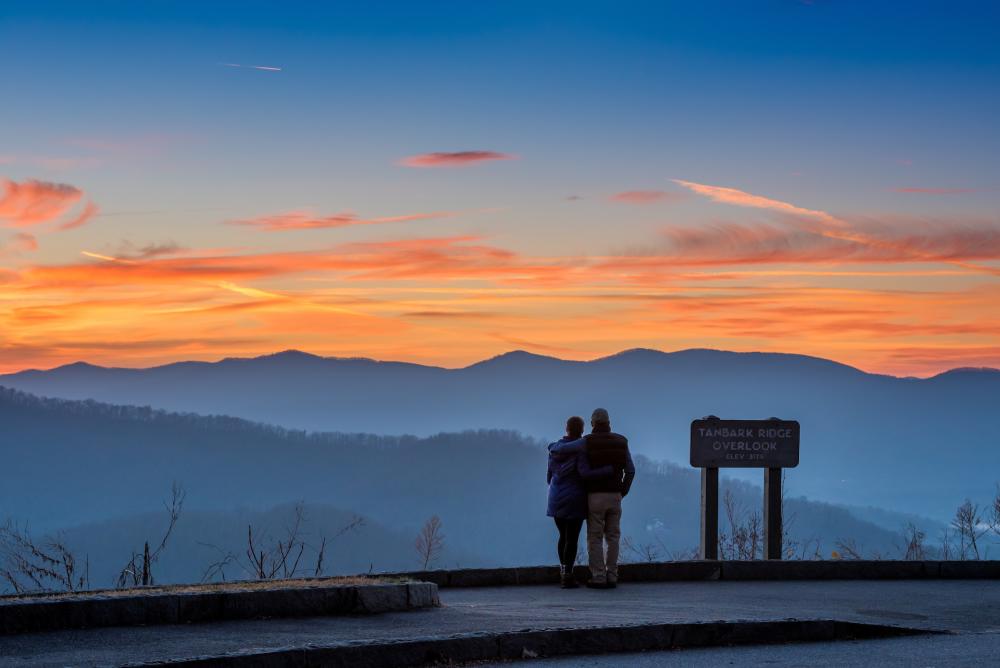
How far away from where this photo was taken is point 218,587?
A: 1154 centimetres

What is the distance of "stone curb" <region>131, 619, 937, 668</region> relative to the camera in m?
8.73

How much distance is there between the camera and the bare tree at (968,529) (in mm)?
18609

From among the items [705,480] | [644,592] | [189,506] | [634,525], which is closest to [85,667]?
[644,592]

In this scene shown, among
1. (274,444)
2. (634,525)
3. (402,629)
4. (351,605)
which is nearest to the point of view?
(402,629)

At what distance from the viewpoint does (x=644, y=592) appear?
13906 millimetres

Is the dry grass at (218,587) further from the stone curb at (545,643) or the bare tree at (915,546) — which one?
the bare tree at (915,546)

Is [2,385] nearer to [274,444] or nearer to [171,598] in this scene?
[274,444]

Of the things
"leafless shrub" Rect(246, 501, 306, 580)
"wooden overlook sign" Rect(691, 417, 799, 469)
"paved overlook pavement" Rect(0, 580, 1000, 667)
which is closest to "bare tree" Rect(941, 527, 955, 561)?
"paved overlook pavement" Rect(0, 580, 1000, 667)

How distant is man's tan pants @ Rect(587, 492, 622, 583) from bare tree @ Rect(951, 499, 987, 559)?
6.09 meters

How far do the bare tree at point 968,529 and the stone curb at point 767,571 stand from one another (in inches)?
96.4

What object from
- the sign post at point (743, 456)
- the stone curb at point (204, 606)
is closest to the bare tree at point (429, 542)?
the sign post at point (743, 456)

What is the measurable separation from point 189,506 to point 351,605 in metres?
135

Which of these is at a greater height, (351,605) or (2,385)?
(2,385)

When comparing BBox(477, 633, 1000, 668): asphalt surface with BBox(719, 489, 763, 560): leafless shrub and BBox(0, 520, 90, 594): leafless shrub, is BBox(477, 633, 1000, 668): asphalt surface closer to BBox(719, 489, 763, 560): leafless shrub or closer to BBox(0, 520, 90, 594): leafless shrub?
BBox(0, 520, 90, 594): leafless shrub
